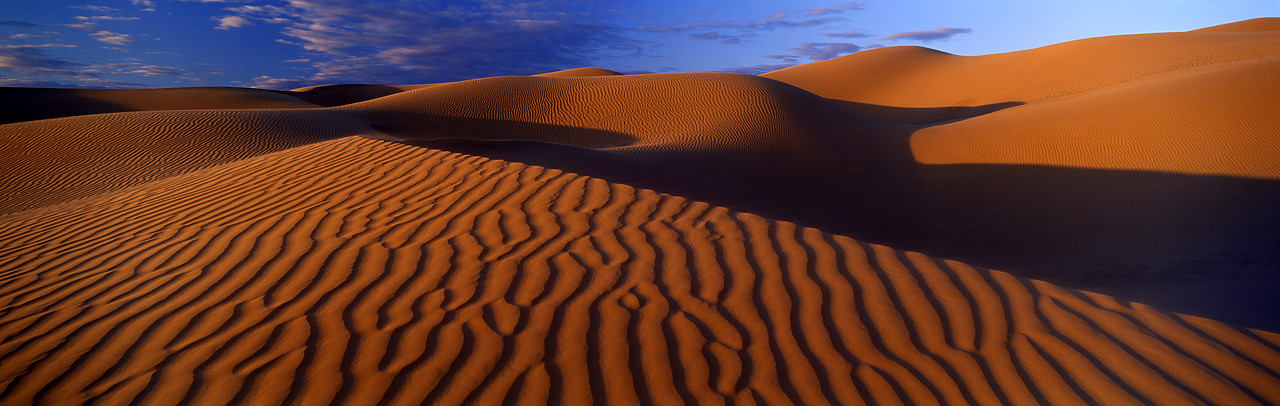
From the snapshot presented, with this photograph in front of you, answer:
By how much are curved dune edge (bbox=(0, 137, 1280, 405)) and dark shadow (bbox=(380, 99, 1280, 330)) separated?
2.83 metres

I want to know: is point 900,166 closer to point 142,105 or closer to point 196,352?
point 196,352

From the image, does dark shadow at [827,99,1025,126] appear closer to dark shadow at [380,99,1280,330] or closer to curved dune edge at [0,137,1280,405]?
dark shadow at [380,99,1280,330]

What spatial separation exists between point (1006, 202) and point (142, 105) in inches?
1497

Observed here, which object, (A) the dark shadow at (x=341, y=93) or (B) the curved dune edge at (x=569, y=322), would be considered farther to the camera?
(A) the dark shadow at (x=341, y=93)

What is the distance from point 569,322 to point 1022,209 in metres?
9.60

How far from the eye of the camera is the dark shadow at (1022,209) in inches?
256

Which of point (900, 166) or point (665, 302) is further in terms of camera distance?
point (900, 166)

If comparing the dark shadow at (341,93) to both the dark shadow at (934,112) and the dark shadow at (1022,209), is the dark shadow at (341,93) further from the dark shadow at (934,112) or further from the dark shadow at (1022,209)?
the dark shadow at (1022,209)

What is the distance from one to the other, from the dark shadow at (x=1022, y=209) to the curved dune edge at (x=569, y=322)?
283cm

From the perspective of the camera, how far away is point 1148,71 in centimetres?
2272

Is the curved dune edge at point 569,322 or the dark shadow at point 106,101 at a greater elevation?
the dark shadow at point 106,101

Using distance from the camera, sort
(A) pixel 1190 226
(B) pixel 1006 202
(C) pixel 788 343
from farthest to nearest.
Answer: (B) pixel 1006 202, (A) pixel 1190 226, (C) pixel 788 343

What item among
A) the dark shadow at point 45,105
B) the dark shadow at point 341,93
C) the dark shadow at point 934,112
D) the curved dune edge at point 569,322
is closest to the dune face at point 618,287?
the curved dune edge at point 569,322

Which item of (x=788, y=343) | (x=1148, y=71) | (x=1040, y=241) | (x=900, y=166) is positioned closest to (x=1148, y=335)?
(x=788, y=343)
